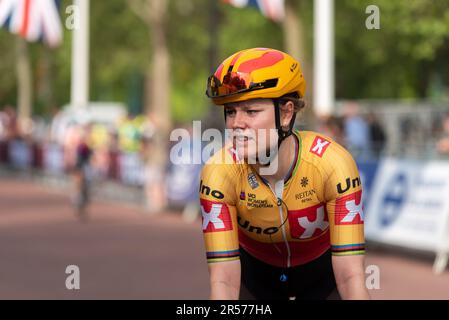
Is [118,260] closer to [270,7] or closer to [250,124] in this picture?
[270,7]

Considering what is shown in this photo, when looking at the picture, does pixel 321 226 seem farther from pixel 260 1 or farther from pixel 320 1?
pixel 320 1

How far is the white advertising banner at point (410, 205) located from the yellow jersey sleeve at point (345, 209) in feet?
27.3

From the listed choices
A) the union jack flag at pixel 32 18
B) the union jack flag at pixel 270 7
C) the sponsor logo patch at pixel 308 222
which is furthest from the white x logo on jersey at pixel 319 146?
the union jack flag at pixel 270 7

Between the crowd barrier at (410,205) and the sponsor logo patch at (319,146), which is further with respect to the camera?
the crowd barrier at (410,205)

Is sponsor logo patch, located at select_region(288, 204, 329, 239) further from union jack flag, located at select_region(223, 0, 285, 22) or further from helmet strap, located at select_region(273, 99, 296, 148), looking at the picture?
union jack flag, located at select_region(223, 0, 285, 22)

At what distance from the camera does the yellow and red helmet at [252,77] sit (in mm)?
3656

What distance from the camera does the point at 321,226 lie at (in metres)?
4.17

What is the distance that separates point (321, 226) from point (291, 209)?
197mm

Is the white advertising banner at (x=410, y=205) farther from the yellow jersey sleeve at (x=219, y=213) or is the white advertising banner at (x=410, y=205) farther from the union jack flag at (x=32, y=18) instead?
the yellow jersey sleeve at (x=219, y=213)

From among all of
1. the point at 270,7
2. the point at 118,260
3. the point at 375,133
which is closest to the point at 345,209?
the point at 118,260

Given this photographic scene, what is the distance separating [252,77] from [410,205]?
366 inches

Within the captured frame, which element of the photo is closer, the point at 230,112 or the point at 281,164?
the point at 230,112

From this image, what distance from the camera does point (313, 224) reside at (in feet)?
13.5

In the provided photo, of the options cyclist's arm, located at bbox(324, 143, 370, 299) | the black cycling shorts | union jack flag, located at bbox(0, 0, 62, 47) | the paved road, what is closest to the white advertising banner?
the paved road
